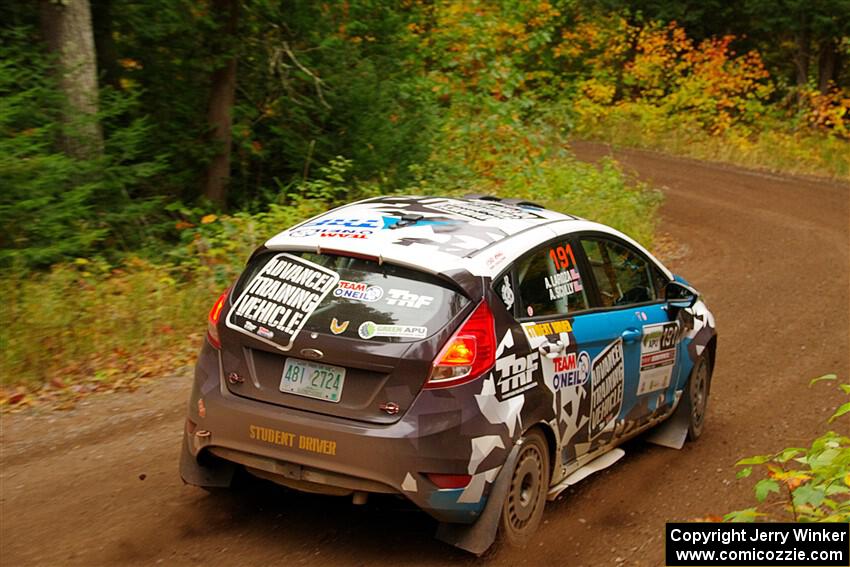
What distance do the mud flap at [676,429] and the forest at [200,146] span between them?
14.2ft

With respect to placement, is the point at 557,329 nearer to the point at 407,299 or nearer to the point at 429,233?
the point at 429,233

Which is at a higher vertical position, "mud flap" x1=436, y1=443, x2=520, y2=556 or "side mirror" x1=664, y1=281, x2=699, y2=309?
"side mirror" x1=664, y1=281, x2=699, y2=309

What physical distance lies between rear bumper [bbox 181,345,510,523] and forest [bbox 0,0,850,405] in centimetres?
359

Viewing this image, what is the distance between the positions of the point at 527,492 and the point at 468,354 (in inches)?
39.7

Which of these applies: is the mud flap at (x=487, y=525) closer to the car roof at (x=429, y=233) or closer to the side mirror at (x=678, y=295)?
the car roof at (x=429, y=233)

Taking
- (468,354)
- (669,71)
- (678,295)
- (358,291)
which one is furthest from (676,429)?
(669,71)

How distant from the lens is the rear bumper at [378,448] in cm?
495

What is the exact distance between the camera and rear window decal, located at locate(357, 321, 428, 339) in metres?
5.08

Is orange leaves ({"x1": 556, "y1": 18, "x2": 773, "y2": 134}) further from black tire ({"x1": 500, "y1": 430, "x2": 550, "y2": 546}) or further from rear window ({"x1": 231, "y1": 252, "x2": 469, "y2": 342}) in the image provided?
rear window ({"x1": 231, "y1": 252, "x2": 469, "y2": 342})

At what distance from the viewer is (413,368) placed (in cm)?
500

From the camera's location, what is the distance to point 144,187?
13.2 meters

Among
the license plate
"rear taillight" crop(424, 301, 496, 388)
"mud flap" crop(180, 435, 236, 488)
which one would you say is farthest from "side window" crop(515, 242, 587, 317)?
"mud flap" crop(180, 435, 236, 488)

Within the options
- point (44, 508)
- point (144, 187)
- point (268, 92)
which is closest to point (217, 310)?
point (44, 508)

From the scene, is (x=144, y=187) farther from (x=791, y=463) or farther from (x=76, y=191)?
(x=791, y=463)
